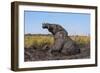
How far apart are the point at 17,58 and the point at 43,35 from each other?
0.96 feet

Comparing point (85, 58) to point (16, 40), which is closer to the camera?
point (16, 40)

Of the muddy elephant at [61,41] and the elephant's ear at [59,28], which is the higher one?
the elephant's ear at [59,28]

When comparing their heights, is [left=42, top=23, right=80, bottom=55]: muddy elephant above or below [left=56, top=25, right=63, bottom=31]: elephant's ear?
below

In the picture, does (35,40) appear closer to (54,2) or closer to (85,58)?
(54,2)

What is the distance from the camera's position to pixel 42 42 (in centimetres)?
199

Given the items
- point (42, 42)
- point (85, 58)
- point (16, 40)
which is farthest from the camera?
point (85, 58)

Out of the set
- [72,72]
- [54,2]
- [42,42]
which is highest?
[54,2]

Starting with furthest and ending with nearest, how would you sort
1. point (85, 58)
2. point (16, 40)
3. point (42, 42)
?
1. point (85, 58)
2. point (42, 42)
3. point (16, 40)

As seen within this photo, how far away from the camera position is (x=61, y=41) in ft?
6.75

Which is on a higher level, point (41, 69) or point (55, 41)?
point (55, 41)

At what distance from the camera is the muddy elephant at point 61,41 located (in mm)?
2021

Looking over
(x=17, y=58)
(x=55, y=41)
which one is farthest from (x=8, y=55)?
(x=55, y=41)

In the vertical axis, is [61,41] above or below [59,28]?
below

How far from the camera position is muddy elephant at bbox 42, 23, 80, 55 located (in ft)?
6.63
